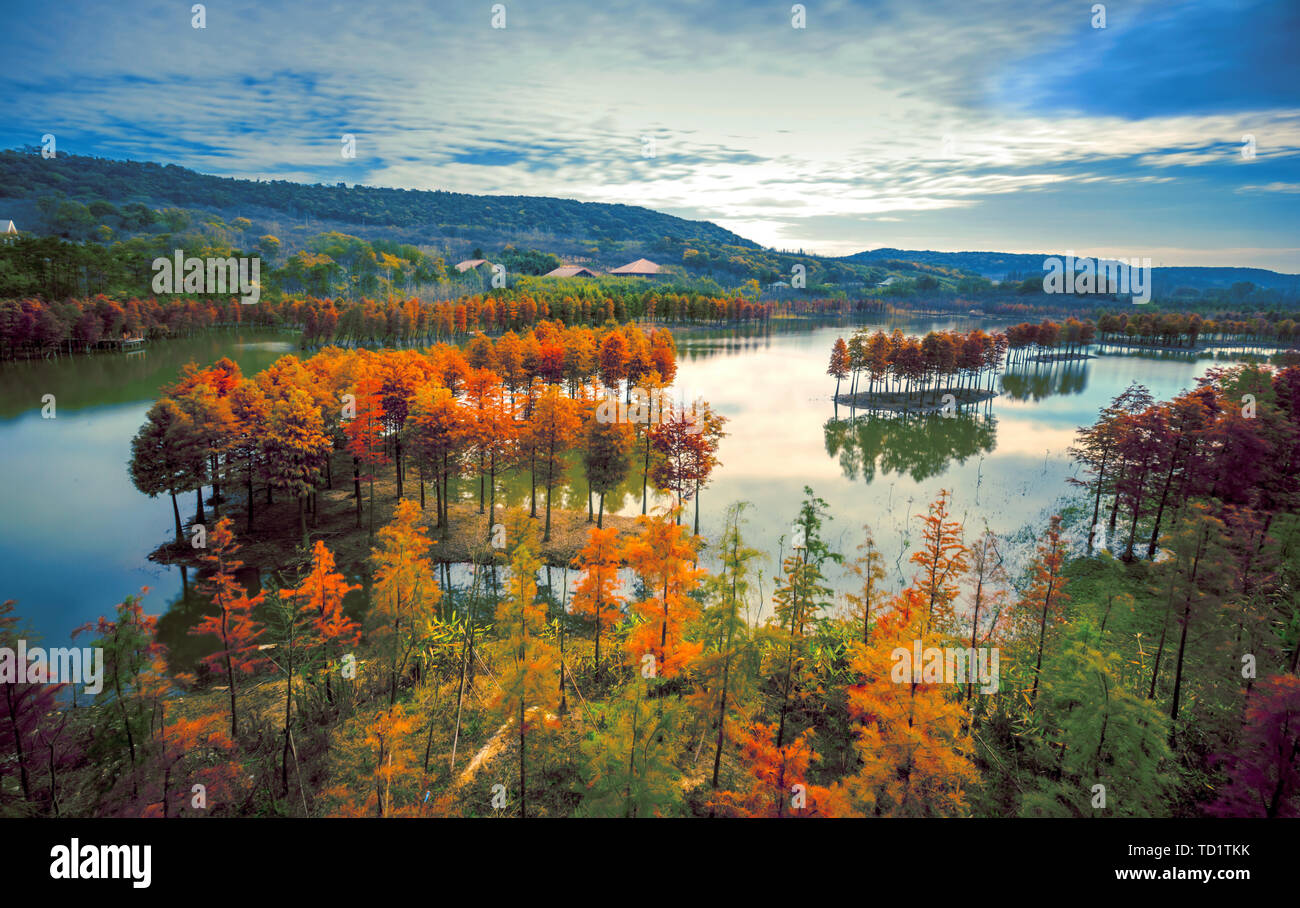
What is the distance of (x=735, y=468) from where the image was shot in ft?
137

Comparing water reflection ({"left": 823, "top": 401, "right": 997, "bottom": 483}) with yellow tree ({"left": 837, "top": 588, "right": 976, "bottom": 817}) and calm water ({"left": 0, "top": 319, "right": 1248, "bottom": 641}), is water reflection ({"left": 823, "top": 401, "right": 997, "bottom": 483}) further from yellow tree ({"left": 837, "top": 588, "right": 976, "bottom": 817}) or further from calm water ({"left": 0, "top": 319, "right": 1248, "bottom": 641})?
yellow tree ({"left": 837, "top": 588, "right": 976, "bottom": 817})

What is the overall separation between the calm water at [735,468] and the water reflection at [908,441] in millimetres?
215

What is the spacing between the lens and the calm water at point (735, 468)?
27703 millimetres

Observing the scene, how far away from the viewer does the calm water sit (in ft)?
90.9

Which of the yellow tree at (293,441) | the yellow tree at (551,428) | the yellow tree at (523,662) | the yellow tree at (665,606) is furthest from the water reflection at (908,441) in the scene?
the yellow tree at (293,441)

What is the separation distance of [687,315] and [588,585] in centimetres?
12271

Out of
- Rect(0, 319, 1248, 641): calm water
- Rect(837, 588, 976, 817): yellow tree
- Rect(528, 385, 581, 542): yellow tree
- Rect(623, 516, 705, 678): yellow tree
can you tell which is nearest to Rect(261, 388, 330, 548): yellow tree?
Rect(0, 319, 1248, 641): calm water

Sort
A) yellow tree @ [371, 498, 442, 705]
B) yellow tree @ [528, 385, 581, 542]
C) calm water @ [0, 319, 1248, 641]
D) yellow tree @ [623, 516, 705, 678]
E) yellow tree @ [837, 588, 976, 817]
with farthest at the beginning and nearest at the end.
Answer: yellow tree @ [528, 385, 581, 542] → calm water @ [0, 319, 1248, 641] → yellow tree @ [371, 498, 442, 705] → yellow tree @ [623, 516, 705, 678] → yellow tree @ [837, 588, 976, 817]

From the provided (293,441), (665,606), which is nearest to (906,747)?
(665,606)

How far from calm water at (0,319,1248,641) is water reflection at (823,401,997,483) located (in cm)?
21

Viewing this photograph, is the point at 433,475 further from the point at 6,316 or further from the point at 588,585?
the point at 6,316

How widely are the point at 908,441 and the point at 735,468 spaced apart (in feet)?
60.2
